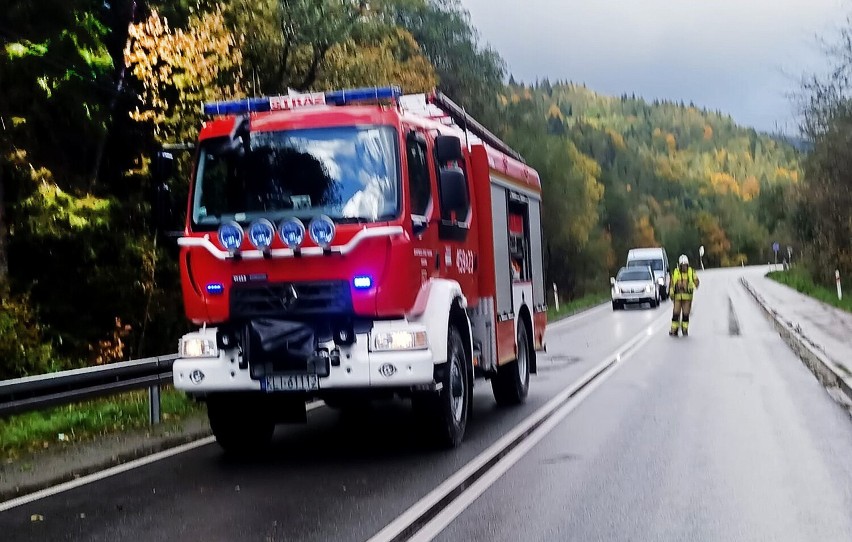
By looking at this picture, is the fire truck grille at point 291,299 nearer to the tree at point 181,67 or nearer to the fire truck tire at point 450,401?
the fire truck tire at point 450,401

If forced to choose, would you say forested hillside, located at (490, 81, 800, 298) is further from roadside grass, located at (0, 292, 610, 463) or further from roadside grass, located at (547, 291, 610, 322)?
roadside grass, located at (0, 292, 610, 463)

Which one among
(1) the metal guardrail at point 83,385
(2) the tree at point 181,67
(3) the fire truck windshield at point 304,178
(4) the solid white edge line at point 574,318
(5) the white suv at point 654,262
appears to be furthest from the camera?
(5) the white suv at point 654,262

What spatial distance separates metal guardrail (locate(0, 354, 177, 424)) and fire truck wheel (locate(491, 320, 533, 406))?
3743 mm

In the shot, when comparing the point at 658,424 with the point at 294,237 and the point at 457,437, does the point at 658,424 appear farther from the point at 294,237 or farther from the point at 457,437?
the point at 294,237

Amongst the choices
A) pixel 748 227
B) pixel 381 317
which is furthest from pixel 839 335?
pixel 748 227

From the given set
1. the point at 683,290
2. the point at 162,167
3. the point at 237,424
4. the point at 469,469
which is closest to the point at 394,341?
the point at 469,469

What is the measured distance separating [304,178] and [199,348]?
1.64 meters

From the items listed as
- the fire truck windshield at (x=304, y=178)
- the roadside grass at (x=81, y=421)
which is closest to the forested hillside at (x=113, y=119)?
the roadside grass at (x=81, y=421)

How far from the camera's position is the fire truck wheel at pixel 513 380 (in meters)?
12.0

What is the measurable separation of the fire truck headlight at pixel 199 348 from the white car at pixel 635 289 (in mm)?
33329

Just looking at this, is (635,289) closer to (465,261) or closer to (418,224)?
(465,261)

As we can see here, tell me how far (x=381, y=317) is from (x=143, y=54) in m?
10.7

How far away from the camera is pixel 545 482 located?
24.8ft

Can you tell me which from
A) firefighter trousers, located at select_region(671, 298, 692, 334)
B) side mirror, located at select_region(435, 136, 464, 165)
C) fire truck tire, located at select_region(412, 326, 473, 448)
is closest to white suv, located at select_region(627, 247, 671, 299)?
firefighter trousers, located at select_region(671, 298, 692, 334)
